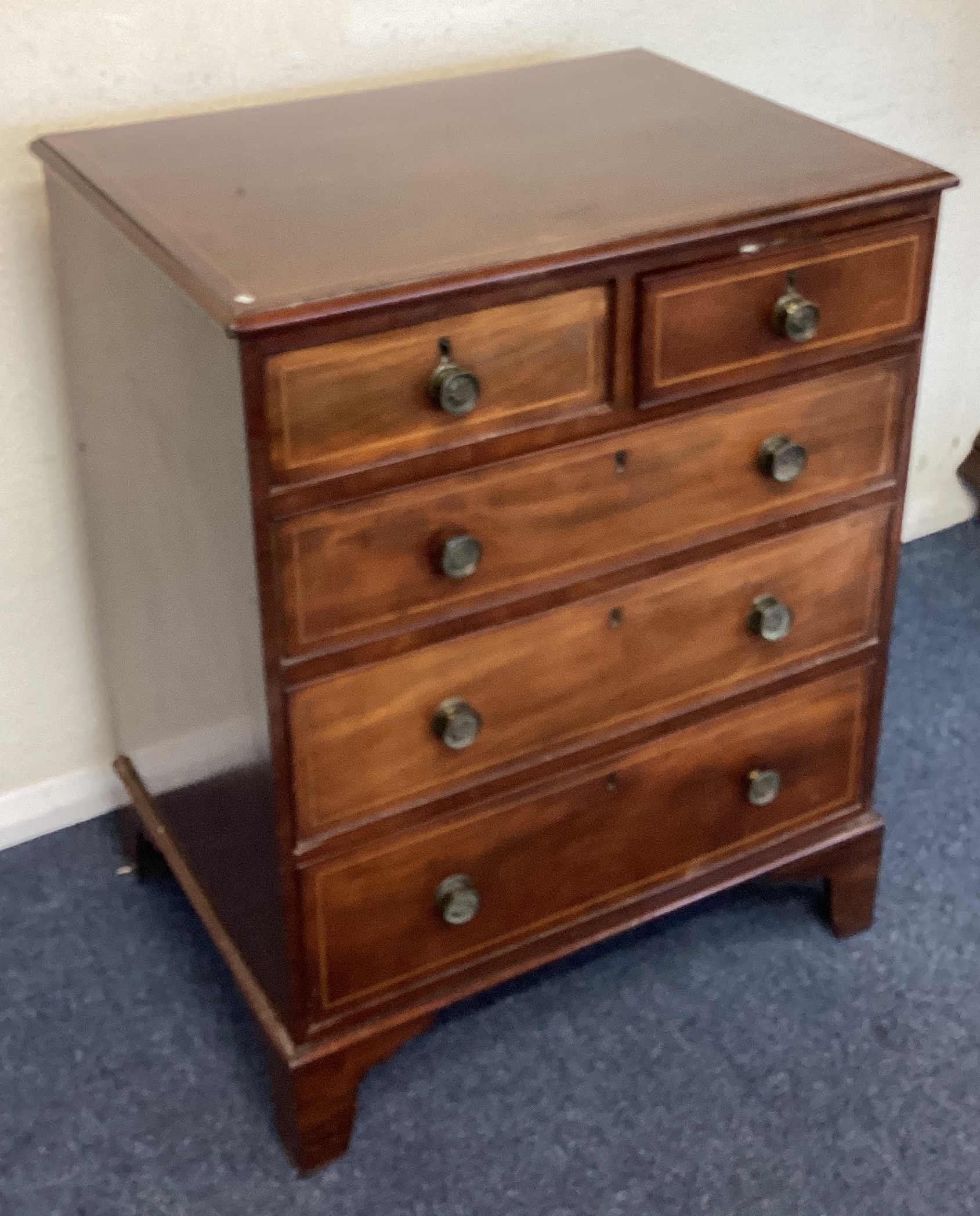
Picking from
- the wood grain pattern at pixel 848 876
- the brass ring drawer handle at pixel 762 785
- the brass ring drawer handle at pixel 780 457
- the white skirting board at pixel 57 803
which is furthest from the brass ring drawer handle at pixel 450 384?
the white skirting board at pixel 57 803

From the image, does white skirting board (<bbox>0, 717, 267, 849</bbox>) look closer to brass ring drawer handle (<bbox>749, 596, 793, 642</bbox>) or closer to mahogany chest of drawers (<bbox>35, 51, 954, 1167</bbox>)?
mahogany chest of drawers (<bbox>35, 51, 954, 1167</bbox>)

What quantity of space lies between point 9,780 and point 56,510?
375mm

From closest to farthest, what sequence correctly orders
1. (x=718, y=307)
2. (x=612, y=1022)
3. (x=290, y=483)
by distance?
(x=290, y=483)
(x=718, y=307)
(x=612, y=1022)

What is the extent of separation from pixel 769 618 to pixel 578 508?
28 centimetres

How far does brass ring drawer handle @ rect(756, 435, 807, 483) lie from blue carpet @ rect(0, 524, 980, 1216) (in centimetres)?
64

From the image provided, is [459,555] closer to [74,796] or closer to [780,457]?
[780,457]

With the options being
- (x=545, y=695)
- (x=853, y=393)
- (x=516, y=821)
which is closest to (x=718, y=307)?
(x=853, y=393)

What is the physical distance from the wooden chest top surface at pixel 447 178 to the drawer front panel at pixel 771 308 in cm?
5

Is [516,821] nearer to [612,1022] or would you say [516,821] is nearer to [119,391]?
[612,1022]

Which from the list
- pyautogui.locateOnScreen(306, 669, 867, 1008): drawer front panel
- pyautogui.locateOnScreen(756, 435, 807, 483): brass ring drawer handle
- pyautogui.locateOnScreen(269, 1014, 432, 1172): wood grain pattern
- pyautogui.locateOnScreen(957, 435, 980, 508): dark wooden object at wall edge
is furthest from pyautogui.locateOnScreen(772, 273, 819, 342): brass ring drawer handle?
pyautogui.locateOnScreen(957, 435, 980, 508): dark wooden object at wall edge

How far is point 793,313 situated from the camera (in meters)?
1.30

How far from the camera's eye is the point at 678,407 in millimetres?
1318

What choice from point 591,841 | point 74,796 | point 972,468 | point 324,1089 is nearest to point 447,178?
point 591,841

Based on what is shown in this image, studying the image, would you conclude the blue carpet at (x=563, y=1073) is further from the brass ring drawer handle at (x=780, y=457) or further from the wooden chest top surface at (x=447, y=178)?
the wooden chest top surface at (x=447, y=178)
